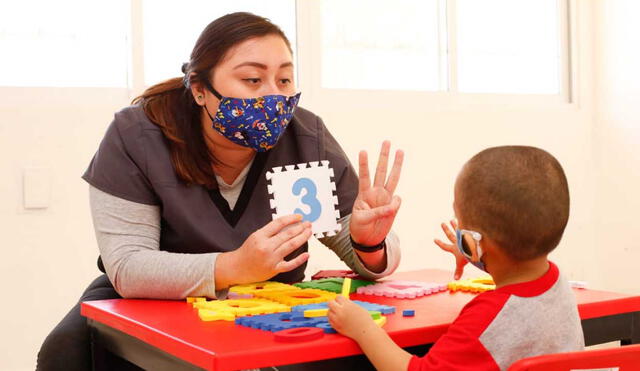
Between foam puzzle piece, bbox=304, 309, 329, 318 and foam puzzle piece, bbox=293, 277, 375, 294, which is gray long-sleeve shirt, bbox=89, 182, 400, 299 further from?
foam puzzle piece, bbox=304, 309, 329, 318

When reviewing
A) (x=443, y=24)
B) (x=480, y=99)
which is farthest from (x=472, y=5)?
(x=480, y=99)

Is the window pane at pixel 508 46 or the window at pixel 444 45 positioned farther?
the window pane at pixel 508 46

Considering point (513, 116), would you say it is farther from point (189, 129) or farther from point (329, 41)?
point (189, 129)

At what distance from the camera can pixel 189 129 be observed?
1.98 metres

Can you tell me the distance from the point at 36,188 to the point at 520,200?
218 cm

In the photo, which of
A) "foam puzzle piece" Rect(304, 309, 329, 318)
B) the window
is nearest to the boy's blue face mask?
"foam puzzle piece" Rect(304, 309, 329, 318)

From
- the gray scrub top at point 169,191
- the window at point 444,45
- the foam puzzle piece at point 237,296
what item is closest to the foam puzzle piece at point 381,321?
the foam puzzle piece at point 237,296

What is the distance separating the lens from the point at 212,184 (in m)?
1.91

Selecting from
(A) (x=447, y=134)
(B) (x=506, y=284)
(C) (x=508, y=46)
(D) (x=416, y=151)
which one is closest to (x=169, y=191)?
(B) (x=506, y=284)

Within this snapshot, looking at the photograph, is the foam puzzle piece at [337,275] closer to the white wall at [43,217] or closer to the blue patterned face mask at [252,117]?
the blue patterned face mask at [252,117]

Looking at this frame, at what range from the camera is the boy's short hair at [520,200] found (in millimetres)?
1276

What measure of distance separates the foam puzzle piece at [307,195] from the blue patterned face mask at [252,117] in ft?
0.68

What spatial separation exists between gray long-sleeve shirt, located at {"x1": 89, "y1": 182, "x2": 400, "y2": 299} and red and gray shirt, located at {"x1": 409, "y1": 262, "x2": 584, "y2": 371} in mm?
588

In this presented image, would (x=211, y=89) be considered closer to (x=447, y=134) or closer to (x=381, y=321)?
(x=381, y=321)
